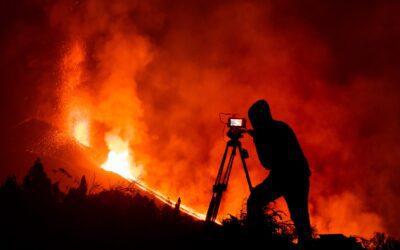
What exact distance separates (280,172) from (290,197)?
0.41 meters

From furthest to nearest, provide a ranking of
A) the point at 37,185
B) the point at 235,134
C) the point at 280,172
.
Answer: the point at 235,134 < the point at 37,185 < the point at 280,172

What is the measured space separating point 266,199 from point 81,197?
12.0 ft

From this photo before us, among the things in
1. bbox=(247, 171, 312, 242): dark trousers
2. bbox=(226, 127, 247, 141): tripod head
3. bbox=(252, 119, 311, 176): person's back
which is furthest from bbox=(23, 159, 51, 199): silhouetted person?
bbox=(252, 119, 311, 176): person's back

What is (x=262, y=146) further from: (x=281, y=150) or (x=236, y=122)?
(x=236, y=122)

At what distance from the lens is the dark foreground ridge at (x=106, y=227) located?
180 inches

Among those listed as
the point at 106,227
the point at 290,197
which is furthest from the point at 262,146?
the point at 106,227

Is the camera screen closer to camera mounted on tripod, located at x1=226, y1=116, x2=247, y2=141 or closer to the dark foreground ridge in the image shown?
camera mounted on tripod, located at x1=226, y1=116, x2=247, y2=141

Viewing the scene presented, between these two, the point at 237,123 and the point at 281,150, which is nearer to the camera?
the point at 281,150

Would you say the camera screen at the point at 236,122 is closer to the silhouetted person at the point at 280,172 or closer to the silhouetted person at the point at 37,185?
the silhouetted person at the point at 280,172

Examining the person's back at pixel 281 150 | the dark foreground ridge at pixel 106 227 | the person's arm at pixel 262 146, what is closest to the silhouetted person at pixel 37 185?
the dark foreground ridge at pixel 106 227

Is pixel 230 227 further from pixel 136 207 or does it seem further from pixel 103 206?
pixel 103 206

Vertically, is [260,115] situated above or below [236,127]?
below

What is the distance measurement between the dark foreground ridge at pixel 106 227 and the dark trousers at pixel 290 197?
272 mm

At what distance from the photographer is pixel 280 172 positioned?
4.75 metres
